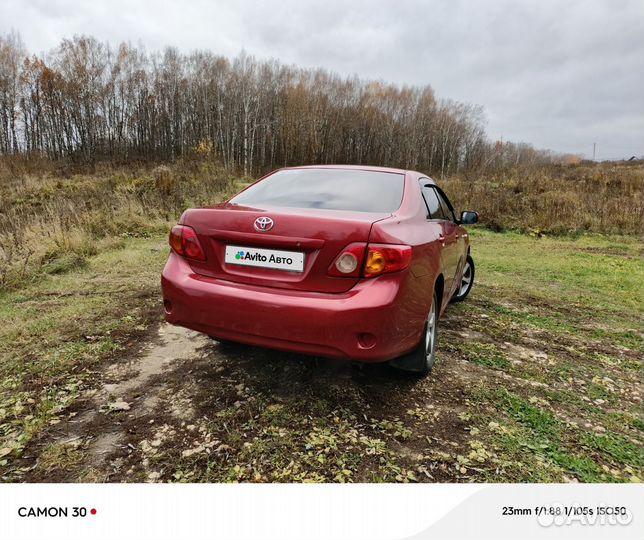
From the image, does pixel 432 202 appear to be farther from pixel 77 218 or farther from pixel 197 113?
pixel 197 113

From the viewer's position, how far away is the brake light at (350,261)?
7.07ft

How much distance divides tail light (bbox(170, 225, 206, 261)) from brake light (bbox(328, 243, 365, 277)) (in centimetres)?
88

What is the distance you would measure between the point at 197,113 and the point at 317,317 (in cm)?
4466

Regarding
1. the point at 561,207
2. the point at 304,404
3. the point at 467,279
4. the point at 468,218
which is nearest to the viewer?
the point at 304,404

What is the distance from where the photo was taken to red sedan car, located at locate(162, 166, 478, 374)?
7.03ft

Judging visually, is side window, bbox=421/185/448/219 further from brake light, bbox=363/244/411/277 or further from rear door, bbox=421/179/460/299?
brake light, bbox=363/244/411/277

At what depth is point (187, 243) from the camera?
256cm

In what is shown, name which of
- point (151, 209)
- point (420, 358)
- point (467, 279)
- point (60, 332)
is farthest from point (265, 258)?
point (151, 209)

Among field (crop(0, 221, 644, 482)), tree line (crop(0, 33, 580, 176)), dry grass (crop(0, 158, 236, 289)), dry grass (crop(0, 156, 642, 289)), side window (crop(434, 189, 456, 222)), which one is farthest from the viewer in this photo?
tree line (crop(0, 33, 580, 176))

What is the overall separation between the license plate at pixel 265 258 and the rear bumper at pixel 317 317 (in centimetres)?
13

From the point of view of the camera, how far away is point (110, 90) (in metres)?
40.2

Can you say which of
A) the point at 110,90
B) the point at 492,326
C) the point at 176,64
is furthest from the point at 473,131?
the point at 492,326

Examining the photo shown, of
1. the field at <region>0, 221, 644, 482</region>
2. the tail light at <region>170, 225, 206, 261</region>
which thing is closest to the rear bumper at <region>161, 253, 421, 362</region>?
the tail light at <region>170, 225, 206, 261</region>

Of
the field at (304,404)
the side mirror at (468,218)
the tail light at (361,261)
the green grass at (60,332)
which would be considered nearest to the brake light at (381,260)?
the tail light at (361,261)
